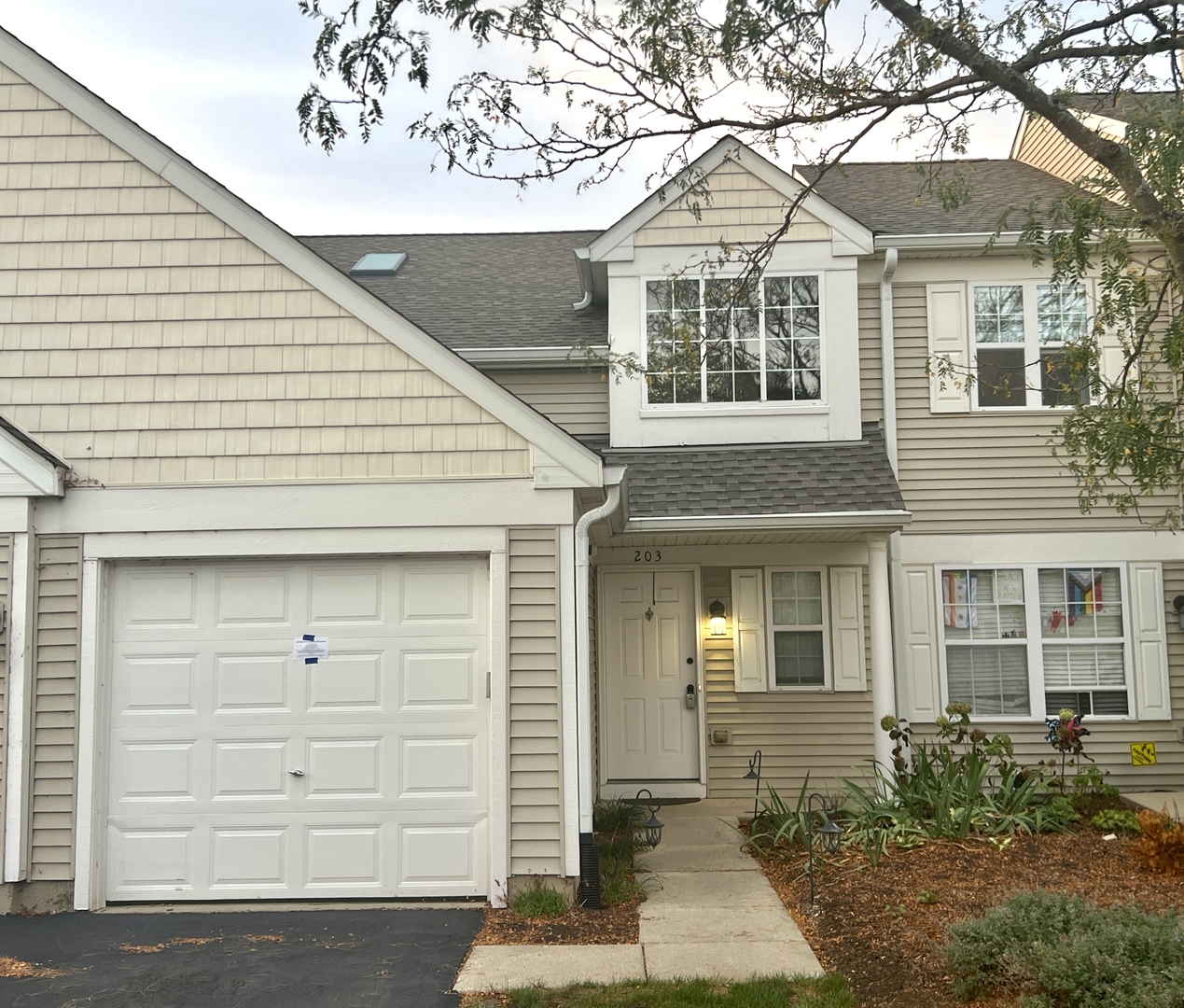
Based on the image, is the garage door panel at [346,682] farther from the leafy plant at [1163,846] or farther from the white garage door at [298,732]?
the leafy plant at [1163,846]

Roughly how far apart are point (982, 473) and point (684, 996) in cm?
664

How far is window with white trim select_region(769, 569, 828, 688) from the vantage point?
10180 millimetres

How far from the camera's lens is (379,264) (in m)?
12.9

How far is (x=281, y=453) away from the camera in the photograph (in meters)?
6.95

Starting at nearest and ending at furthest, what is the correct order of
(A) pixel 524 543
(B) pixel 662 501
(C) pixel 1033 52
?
(C) pixel 1033 52 < (A) pixel 524 543 < (B) pixel 662 501

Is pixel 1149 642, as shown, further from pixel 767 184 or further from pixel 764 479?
pixel 767 184

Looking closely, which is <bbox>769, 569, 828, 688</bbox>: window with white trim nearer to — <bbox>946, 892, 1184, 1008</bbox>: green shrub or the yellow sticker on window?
the yellow sticker on window

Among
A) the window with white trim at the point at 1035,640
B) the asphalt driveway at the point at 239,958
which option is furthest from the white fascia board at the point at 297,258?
the window with white trim at the point at 1035,640

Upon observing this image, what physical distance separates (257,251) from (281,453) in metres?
1.35

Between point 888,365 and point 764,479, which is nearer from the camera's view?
point 764,479

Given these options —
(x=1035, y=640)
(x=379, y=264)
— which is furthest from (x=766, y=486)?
(x=379, y=264)

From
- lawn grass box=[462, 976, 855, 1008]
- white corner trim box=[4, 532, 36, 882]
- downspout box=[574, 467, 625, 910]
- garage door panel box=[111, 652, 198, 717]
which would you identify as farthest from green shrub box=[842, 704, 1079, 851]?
white corner trim box=[4, 532, 36, 882]

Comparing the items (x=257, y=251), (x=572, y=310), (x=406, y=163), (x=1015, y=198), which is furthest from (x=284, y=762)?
(x=1015, y=198)

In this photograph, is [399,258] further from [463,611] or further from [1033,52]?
[1033,52]
